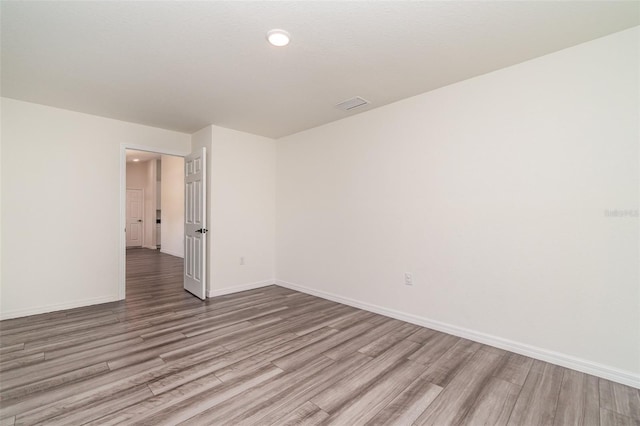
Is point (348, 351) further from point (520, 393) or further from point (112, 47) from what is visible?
point (112, 47)

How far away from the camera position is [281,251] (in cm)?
502

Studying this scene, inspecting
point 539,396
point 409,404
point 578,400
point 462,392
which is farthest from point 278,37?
point 578,400

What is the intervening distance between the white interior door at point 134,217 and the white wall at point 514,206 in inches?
336

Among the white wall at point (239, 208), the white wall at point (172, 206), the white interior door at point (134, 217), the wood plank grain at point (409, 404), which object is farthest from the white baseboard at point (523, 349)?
the white interior door at point (134, 217)

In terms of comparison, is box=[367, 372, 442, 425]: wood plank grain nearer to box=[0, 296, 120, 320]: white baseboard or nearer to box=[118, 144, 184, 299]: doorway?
box=[0, 296, 120, 320]: white baseboard

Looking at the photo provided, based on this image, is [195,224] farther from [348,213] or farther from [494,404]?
[494,404]

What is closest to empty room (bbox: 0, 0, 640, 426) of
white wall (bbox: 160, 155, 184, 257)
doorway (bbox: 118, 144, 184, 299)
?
white wall (bbox: 160, 155, 184, 257)

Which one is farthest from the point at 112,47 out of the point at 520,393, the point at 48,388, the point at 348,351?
the point at 520,393

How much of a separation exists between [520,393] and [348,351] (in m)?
1.27

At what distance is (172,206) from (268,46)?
724 centimetres

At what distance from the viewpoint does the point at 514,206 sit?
2604 millimetres

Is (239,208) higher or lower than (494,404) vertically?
higher

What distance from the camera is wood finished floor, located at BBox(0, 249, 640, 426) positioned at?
177cm

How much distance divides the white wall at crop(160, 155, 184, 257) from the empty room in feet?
12.5
